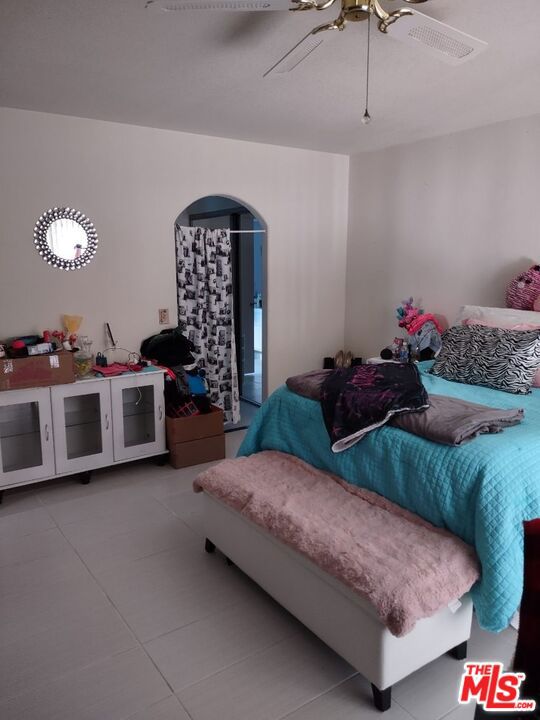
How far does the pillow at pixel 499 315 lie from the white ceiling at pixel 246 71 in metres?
1.30

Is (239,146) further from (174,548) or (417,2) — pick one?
(174,548)

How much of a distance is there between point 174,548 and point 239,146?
3.15m

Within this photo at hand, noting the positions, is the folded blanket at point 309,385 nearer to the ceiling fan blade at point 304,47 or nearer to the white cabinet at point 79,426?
the white cabinet at point 79,426

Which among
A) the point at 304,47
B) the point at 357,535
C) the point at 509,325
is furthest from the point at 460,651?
the point at 304,47

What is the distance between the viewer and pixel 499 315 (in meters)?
3.50

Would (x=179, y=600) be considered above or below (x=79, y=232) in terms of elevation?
below

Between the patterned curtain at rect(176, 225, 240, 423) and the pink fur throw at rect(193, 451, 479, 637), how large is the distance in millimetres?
1939

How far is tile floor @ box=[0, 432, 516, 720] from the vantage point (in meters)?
1.82

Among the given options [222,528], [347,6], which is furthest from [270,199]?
[222,528]

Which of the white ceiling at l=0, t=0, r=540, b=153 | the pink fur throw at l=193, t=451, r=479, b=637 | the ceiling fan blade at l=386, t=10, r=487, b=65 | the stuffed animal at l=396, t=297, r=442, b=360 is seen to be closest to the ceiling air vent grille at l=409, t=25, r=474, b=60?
the ceiling fan blade at l=386, t=10, r=487, b=65

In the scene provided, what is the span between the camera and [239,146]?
14.1ft

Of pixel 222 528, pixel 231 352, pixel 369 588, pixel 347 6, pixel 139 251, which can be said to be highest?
pixel 347 6

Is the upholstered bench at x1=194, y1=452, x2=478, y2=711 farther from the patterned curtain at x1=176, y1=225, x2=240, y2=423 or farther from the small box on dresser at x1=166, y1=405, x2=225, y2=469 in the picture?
the patterned curtain at x1=176, y1=225, x2=240, y2=423

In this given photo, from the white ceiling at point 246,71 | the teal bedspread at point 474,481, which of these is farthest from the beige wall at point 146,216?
the teal bedspread at point 474,481
